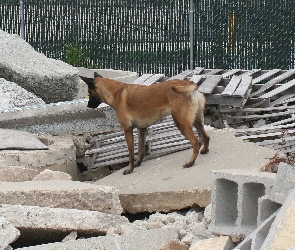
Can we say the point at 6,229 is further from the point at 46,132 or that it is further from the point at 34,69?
the point at 34,69

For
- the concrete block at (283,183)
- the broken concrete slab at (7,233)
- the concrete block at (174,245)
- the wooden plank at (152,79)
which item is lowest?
the wooden plank at (152,79)

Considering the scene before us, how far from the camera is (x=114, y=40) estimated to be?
55.3ft

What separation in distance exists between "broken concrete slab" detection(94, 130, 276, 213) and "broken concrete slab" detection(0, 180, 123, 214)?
1.10 meters

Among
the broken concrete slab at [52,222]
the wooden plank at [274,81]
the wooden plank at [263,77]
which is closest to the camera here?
the broken concrete slab at [52,222]

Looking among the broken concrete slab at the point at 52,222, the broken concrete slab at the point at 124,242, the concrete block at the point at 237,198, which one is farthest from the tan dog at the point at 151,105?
the concrete block at the point at 237,198

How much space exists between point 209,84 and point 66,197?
5.43 m

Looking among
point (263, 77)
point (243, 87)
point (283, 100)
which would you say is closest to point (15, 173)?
point (243, 87)

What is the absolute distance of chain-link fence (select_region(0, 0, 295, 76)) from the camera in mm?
16031

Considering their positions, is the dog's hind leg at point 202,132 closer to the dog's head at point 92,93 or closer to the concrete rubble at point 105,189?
the concrete rubble at point 105,189

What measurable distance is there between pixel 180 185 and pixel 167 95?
1.32m

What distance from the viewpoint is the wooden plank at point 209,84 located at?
1111cm

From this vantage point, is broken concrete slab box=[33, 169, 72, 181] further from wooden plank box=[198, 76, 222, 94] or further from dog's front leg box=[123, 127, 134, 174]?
wooden plank box=[198, 76, 222, 94]

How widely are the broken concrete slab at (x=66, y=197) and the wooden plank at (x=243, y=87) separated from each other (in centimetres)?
463

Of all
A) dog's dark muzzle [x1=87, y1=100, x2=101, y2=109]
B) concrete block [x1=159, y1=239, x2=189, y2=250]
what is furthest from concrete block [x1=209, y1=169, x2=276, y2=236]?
dog's dark muzzle [x1=87, y1=100, x2=101, y2=109]
